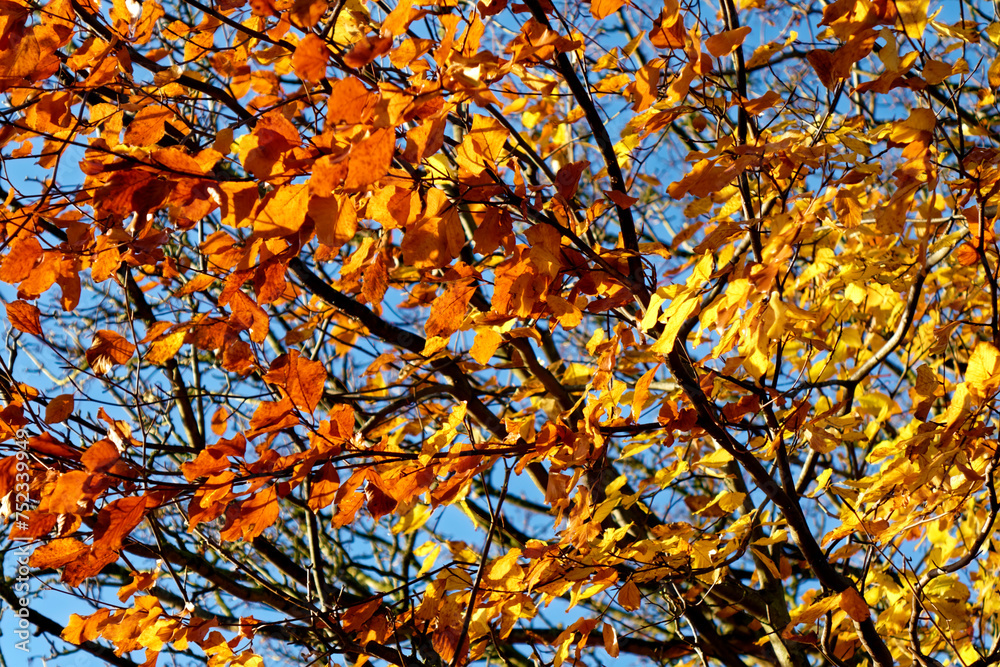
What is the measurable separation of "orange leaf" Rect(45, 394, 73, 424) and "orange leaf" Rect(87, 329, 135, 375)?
218 millimetres

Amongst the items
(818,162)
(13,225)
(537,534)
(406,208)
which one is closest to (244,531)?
(406,208)

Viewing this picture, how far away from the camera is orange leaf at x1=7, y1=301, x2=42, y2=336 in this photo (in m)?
1.60

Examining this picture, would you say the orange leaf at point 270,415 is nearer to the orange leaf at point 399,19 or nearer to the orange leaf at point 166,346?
the orange leaf at point 166,346

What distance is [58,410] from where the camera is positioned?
4.76 ft

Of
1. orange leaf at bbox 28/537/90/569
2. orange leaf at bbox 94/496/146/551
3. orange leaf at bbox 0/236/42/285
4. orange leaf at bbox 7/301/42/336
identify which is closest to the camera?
orange leaf at bbox 94/496/146/551

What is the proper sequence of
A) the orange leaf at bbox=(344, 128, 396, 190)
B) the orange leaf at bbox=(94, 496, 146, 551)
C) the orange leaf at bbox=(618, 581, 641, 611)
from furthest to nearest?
the orange leaf at bbox=(618, 581, 641, 611) → the orange leaf at bbox=(94, 496, 146, 551) → the orange leaf at bbox=(344, 128, 396, 190)

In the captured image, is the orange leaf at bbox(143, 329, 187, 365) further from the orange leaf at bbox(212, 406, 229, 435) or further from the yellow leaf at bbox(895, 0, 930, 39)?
the yellow leaf at bbox(895, 0, 930, 39)

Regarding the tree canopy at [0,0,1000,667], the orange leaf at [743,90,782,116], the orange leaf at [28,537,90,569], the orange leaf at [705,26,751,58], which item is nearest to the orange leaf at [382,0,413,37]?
the tree canopy at [0,0,1000,667]

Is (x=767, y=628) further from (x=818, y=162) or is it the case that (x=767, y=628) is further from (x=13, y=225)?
(x=13, y=225)

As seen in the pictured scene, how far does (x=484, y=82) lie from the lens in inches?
49.3

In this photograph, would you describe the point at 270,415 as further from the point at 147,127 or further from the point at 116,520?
the point at 147,127

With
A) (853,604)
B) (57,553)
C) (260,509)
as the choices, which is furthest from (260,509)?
(853,604)

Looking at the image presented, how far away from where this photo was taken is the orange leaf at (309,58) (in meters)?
1.14

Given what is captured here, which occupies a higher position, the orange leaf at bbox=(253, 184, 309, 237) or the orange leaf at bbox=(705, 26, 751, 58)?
the orange leaf at bbox=(705, 26, 751, 58)
